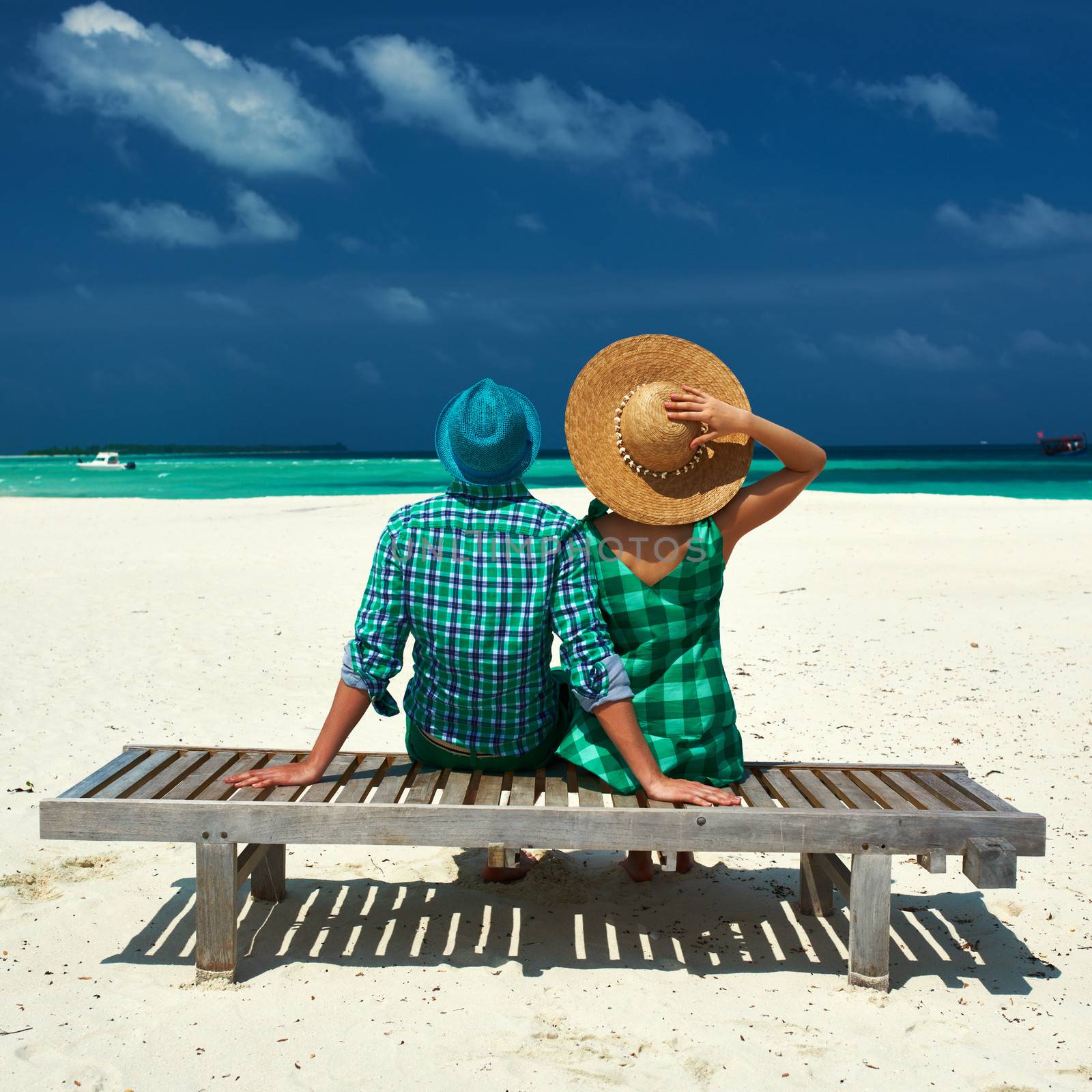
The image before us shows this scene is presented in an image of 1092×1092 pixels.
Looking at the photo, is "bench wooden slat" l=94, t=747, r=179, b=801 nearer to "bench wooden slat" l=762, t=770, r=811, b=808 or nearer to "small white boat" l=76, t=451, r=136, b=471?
"bench wooden slat" l=762, t=770, r=811, b=808

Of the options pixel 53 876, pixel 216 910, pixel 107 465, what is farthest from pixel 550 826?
pixel 107 465

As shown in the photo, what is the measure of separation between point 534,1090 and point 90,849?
2.54 metres

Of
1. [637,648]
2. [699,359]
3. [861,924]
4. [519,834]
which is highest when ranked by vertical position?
[699,359]

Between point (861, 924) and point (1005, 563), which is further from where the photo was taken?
point (1005, 563)

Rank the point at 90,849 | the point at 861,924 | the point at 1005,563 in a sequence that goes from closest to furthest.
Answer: the point at 861,924
the point at 90,849
the point at 1005,563

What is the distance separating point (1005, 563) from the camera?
12.9 m

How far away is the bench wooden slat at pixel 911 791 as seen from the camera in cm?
340

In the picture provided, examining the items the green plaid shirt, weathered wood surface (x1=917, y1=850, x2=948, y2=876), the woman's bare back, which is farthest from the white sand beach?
the woman's bare back

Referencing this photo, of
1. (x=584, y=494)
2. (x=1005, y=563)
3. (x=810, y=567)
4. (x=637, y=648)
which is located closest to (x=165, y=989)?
(x=637, y=648)

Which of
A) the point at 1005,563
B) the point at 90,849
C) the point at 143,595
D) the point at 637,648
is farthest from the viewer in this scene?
the point at 1005,563

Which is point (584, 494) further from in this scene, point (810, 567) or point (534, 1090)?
point (534, 1090)

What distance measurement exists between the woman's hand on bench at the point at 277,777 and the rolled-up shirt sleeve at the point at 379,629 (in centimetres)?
34

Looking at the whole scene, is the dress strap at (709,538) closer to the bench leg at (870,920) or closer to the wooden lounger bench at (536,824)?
the wooden lounger bench at (536,824)

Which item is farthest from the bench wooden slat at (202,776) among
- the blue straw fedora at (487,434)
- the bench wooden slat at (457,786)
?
the blue straw fedora at (487,434)
